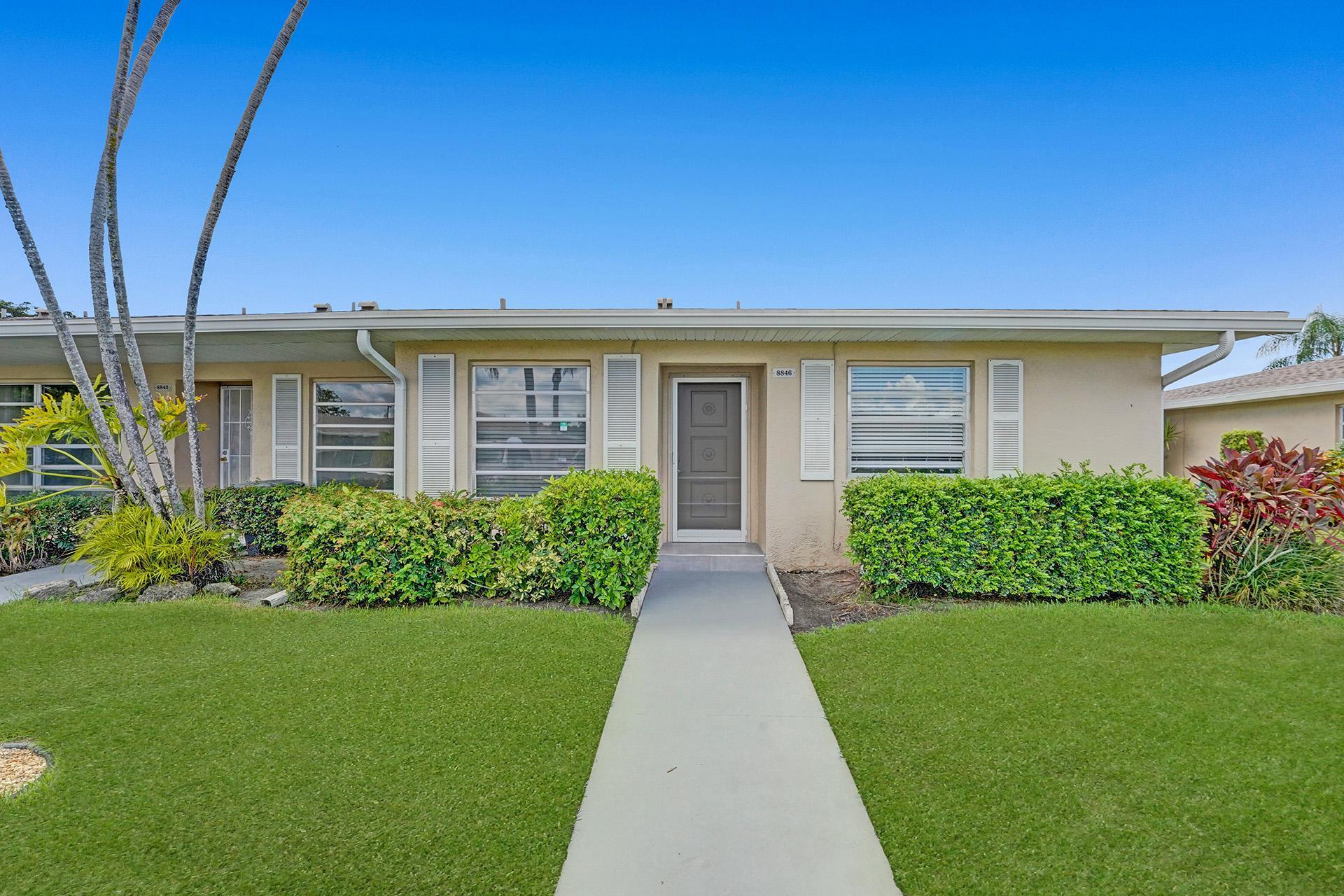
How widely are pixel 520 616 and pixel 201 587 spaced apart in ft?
10.4

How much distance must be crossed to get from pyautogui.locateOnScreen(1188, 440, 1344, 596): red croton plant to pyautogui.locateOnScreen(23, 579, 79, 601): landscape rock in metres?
10.0

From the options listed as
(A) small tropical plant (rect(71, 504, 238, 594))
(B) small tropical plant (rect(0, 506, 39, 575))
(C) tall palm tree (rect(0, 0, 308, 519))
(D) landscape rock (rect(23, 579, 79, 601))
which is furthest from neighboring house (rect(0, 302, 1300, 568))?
(D) landscape rock (rect(23, 579, 79, 601))

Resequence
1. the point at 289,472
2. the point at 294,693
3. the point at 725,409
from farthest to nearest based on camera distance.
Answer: the point at 289,472, the point at 725,409, the point at 294,693

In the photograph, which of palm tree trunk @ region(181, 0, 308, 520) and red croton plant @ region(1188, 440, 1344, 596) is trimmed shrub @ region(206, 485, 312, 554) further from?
red croton plant @ region(1188, 440, 1344, 596)

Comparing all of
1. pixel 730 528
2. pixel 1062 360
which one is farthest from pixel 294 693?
pixel 1062 360

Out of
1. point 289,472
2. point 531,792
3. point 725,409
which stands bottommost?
point 531,792

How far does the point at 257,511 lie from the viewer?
659 cm

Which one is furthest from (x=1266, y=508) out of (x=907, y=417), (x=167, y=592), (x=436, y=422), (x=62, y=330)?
(x=62, y=330)

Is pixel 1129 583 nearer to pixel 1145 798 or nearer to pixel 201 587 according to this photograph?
pixel 1145 798

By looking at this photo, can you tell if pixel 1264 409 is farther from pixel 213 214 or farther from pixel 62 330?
pixel 62 330

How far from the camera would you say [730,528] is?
22.6 feet

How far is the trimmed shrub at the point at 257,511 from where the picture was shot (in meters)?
6.55

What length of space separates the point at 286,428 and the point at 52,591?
3.23 metres

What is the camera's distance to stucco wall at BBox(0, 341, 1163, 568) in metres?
6.23
